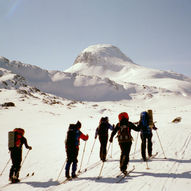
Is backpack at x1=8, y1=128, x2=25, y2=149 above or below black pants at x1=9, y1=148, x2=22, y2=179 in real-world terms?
above

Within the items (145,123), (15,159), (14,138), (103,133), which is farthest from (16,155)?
(145,123)

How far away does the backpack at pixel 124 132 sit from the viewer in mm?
6160

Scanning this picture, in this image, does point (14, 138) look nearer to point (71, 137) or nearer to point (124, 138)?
point (71, 137)

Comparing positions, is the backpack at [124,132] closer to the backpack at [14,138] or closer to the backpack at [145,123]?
the backpack at [145,123]

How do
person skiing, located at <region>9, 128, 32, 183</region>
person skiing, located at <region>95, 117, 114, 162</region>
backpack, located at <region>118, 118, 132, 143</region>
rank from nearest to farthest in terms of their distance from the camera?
backpack, located at <region>118, 118, 132, 143</region>
person skiing, located at <region>9, 128, 32, 183</region>
person skiing, located at <region>95, 117, 114, 162</region>

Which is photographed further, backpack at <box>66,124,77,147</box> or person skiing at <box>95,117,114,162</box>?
person skiing at <box>95,117,114,162</box>

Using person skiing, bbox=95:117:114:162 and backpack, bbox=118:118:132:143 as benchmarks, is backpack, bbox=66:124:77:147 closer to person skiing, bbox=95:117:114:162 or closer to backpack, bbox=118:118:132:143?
backpack, bbox=118:118:132:143

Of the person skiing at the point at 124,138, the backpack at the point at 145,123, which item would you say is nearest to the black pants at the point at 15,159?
the person skiing at the point at 124,138

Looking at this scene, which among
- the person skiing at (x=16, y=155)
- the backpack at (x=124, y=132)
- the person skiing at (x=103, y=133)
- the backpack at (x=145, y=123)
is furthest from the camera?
the person skiing at (x=103, y=133)

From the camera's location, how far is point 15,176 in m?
6.35

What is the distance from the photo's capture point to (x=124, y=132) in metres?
6.19

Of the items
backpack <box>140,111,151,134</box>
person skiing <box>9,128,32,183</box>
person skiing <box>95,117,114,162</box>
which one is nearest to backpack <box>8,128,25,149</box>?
person skiing <box>9,128,32,183</box>

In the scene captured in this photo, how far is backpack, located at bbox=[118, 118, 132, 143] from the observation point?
6.16 m

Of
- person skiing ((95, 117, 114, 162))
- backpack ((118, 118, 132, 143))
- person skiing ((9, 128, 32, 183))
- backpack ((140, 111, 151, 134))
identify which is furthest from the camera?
person skiing ((95, 117, 114, 162))
